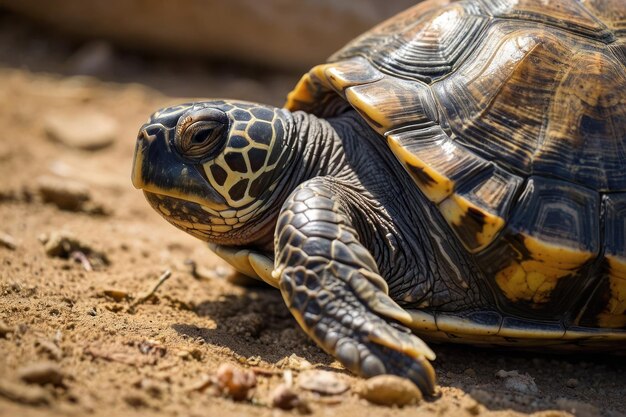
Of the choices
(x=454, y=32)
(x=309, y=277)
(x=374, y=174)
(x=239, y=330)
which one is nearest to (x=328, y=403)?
(x=309, y=277)

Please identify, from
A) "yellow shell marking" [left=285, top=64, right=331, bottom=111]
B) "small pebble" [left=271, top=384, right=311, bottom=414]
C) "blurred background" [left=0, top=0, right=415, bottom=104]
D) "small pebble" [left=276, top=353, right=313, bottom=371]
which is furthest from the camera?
"blurred background" [left=0, top=0, right=415, bottom=104]

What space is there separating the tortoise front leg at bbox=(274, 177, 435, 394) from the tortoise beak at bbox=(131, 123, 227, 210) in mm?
686

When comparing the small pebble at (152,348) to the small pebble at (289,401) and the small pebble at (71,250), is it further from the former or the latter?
the small pebble at (71,250)

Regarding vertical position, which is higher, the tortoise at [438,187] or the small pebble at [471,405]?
the tortoise at [438,187]

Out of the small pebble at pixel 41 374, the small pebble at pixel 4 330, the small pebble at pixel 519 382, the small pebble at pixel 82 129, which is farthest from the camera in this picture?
the small pebble at pixel 82 129

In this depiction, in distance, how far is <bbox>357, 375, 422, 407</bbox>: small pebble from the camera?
307 cm

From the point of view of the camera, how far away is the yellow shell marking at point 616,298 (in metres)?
3.75

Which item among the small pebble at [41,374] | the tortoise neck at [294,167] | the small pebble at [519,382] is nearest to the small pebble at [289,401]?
the small pebble at [41,374]

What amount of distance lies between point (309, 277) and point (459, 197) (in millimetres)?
964

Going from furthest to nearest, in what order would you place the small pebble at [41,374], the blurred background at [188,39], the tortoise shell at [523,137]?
1. the blurred background at [188,39]
2. the tortoise shell at [523,137]
3. the small pebble at [41,374]

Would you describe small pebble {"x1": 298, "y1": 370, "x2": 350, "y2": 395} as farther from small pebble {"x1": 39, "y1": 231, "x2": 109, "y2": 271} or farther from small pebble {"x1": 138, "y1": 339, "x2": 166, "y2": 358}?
small pebble {"x1": 39, "y1": 231, "x2": 109, "y2": 271}

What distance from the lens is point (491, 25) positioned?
4.33 meters

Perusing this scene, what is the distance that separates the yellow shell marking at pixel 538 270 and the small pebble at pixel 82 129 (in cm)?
502

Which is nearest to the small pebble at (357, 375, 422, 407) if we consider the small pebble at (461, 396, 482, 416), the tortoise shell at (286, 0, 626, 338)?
the small pebble at (461, 396, 482, 416)
